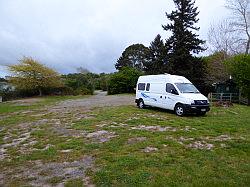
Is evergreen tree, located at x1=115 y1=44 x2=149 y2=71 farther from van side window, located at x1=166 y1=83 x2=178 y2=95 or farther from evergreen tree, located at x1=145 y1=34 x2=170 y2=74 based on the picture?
van side window, located at x1=166 y1=83 x2=178 y2=95

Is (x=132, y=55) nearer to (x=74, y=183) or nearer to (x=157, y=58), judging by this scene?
(x=157, y=58)

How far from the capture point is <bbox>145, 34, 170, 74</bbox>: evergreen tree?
130 feet

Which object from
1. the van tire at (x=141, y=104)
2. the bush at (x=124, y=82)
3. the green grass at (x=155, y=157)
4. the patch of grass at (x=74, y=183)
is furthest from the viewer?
the bush at (x=124, y=82)

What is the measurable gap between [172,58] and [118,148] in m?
31.0

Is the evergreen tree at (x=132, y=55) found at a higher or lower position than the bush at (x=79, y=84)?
higher

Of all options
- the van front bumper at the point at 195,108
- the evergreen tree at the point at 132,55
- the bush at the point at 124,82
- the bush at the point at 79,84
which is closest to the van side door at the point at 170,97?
the van front bumper at the point at 195,108

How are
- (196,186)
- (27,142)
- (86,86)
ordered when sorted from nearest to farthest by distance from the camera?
(196,186) < (27,142) < (86,86)

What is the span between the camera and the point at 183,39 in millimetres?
38375

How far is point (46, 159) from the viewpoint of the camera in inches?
311

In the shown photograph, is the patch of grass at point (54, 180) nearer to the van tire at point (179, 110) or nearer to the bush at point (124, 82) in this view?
the van tire at point (179, 110)

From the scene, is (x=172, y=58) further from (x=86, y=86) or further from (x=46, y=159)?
(x=46, y=159)

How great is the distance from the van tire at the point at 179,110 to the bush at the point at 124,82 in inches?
1191

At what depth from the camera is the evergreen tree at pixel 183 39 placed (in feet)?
125

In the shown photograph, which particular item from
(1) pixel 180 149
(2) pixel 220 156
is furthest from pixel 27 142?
(2) pixel 220 156
